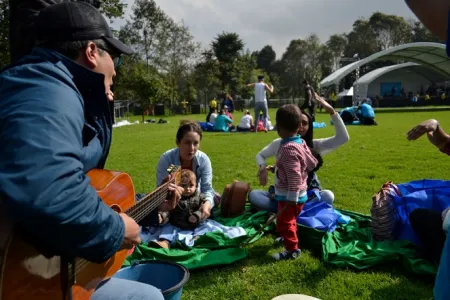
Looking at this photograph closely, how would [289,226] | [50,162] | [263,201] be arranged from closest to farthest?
1. [50,162]
2. [289,226]
3. [263,201]

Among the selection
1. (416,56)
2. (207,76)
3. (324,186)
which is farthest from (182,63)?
(324,186)

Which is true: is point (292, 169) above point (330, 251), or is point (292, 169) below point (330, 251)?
above

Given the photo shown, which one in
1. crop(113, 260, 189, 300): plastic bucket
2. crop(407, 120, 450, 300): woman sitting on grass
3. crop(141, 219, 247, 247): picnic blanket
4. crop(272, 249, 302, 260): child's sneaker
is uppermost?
crop(407, 120, 450, 300): woman sitting on grass

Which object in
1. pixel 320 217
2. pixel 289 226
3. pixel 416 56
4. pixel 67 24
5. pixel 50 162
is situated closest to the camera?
pixel 50 162

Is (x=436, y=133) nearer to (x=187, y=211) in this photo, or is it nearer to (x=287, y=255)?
(x=287, y=255)

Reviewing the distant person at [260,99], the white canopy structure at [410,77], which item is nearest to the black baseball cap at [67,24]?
the distant person at [260,99]

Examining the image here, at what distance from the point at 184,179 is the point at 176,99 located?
132 ft

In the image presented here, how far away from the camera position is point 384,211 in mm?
4176

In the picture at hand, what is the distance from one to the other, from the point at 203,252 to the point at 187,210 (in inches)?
28.2

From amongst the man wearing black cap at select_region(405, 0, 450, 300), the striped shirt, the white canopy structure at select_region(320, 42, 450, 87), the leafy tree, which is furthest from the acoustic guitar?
the leafy tree

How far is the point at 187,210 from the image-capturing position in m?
4.76

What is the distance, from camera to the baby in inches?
185

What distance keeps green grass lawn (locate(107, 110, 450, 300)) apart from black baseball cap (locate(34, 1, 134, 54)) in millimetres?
2513

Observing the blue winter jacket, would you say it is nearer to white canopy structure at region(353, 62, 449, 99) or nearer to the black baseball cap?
the black baseball cap
